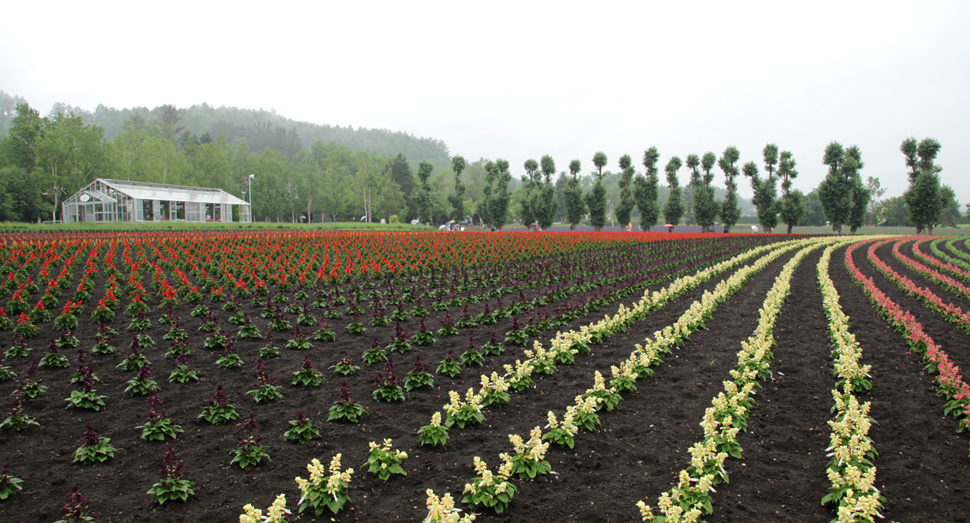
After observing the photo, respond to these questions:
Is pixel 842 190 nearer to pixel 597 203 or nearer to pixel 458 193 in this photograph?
pixel 597 203

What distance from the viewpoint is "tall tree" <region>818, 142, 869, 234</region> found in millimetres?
59719

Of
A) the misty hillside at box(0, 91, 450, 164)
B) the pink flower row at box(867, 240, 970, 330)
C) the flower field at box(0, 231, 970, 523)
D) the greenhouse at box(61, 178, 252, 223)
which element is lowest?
the flower field at box(0, 231, 970, 523)

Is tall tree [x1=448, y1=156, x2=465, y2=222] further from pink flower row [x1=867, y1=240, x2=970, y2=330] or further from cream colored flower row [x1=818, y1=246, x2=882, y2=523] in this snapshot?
cream colored flower row [x1=818, y1=246, x2=882, y2=523]

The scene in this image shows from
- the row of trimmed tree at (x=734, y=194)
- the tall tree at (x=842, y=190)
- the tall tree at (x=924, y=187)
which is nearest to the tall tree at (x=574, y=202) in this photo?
the row of trimmed tree at (x=734, y=194)

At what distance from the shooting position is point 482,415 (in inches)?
238

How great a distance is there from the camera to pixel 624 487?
471 centimetres

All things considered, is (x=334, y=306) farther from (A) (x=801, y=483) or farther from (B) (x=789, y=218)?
(B) (x=789, y=218)

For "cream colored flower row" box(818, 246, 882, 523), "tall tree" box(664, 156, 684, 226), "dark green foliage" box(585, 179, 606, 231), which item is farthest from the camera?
"dark green foliage" box(585, 179, 606, 231)

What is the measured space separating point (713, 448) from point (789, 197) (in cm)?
6655

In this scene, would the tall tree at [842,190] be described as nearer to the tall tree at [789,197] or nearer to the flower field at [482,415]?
the tall tree at [789,197]

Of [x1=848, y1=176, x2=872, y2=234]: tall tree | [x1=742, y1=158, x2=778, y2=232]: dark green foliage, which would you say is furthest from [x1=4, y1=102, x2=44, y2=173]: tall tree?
[x1=848, y1=176, x2=872, y2=234]: tall tree

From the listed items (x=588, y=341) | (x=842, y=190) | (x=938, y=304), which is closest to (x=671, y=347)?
(x=588, y=341)

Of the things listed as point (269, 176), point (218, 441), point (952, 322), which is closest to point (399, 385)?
point (218, 441)

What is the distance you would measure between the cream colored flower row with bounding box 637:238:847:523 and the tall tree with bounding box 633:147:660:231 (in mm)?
57020
